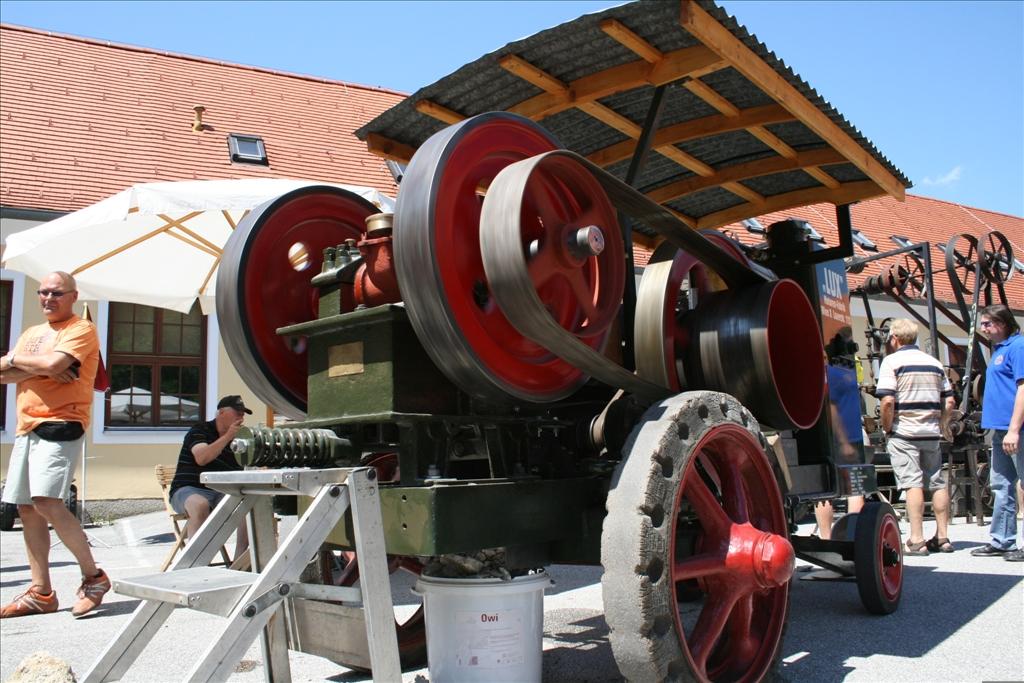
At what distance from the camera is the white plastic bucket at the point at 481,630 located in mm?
2482

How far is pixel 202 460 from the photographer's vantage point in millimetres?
5414

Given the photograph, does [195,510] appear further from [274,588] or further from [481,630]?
[274,588]

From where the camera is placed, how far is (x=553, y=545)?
273 cm

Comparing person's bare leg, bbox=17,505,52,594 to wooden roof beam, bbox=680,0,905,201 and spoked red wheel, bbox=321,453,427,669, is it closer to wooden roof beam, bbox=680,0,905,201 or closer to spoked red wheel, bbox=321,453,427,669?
spoked red wheel, bbox=321,453,427,669

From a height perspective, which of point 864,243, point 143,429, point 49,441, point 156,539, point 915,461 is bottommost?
point 156,539

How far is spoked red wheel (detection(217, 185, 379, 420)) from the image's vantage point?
309cm

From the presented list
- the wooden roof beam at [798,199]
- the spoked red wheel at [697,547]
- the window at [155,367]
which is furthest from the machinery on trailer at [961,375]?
the window at [155,367]

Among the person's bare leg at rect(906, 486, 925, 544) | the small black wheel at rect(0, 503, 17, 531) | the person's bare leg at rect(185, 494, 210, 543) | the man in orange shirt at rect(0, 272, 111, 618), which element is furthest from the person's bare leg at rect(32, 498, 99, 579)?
the person's bare leg at rect(906, 486, 925, 544)

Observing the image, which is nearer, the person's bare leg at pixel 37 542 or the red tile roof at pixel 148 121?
the person's bare leg at pixel 37 542

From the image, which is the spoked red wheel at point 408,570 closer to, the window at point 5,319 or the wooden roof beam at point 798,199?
the wooden roof beam at point 798,199

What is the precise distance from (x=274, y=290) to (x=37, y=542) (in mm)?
2471

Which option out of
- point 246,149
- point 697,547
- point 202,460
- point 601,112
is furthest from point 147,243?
point 246,149

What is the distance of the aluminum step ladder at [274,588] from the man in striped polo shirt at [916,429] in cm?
504

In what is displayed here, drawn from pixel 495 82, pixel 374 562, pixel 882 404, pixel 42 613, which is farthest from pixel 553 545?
pixel 882 404
